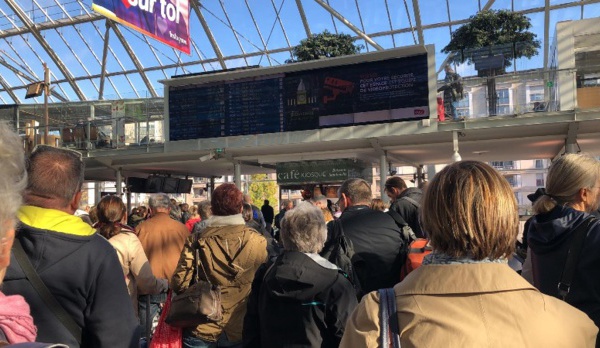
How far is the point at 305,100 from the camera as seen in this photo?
13891 mm

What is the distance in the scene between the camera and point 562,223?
2.36 m

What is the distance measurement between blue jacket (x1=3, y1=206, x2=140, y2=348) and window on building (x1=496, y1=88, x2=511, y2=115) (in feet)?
36.7

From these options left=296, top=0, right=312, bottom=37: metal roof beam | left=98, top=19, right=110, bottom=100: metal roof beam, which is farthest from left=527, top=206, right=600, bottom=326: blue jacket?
left=98, top=19, right=110, bottom=100: metal roof beam

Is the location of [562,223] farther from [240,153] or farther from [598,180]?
[240,153]

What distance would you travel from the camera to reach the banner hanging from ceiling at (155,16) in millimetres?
10312

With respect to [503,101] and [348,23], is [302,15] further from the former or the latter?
[503,101]

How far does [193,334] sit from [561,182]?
260 centimetres

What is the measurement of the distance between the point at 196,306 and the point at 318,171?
37.5ft

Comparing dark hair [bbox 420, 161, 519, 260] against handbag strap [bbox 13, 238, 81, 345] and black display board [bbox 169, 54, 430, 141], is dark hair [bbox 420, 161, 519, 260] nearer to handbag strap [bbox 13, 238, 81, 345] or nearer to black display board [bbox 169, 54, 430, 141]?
handbag strap [bbox 13, 238, 81, 345]

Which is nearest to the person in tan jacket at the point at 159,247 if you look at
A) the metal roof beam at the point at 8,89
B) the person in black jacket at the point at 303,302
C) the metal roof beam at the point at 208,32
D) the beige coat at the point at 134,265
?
the beige coat at the point at 134,265

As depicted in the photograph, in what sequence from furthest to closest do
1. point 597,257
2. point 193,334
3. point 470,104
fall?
point 470,104, point 193,334, point 597,257

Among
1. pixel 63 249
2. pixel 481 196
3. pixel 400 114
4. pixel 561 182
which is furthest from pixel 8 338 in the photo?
pixel 400 114

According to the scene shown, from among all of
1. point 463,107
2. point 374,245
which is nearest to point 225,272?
point 374,245

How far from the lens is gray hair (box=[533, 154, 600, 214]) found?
2.49 metres
